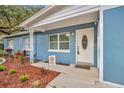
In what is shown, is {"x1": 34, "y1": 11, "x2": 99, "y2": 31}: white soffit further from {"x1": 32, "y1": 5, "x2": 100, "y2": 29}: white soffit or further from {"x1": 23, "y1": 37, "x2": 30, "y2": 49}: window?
{"x1": 23, "y1": 37, "x2": 30, "y2": 49}: window

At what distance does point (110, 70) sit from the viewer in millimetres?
4535

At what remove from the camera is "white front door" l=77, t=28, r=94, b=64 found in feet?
24.4

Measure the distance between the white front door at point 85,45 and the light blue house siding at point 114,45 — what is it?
Result: 8.97ft

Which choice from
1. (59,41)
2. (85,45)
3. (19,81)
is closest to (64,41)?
(59,41)

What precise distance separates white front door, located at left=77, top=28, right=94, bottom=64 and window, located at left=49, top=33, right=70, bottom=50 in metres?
1.05

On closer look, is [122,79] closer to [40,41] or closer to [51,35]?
[51,35]

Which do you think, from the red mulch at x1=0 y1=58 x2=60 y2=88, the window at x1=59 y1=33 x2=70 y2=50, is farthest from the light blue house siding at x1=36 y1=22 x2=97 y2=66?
the red mulch at x1=0 y1=58 x2=60 y2=88

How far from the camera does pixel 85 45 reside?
7.77 metres

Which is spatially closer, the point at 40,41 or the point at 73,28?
the point at 73,28

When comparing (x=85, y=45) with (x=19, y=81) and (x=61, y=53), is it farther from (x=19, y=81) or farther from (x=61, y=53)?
(x=19, y=81)

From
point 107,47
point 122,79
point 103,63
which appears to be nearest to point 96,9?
point 107,47

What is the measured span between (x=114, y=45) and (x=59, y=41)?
17.3ft

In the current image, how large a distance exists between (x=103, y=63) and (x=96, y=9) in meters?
2.33
